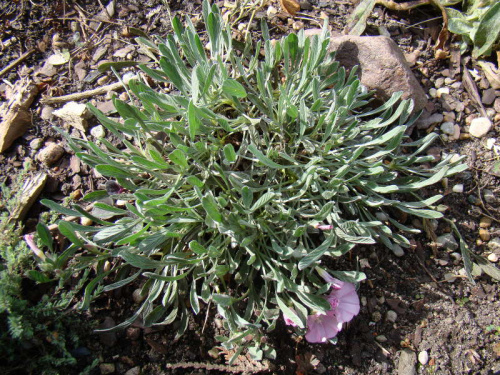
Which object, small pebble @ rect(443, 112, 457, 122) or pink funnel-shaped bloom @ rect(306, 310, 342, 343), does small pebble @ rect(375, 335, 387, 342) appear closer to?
pink funnel-shaped bloom @ rect(306, 310, 342, 343)

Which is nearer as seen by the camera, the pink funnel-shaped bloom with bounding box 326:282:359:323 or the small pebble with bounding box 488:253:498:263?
the pink funnel-shaped bloom with bounding box 326:282:359:323

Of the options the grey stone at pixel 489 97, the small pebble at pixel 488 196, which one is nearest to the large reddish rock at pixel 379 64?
the grey stone at pixel 489 97

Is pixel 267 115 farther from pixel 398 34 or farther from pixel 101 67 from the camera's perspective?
pixel 398 34

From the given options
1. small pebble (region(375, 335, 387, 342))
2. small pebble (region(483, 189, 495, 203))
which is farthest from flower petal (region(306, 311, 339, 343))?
small pebble (region(483, 189, 495, 203))

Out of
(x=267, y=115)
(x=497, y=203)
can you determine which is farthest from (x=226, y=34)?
(x=497, y=203)

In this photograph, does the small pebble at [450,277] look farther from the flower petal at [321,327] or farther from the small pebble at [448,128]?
the small pebble at [448,128]
